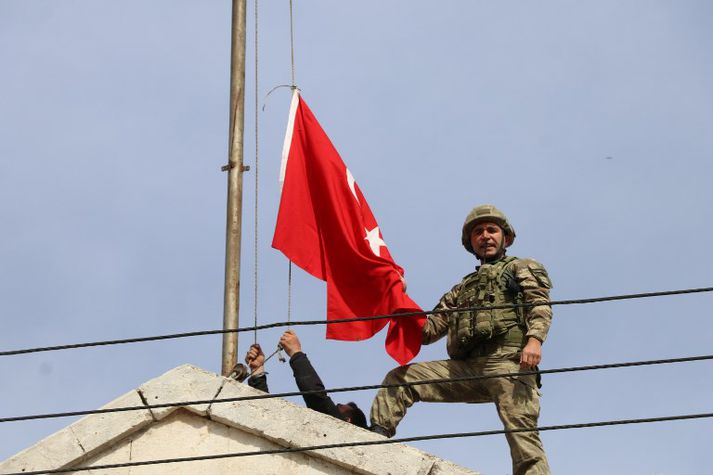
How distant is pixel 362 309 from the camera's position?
479 inches

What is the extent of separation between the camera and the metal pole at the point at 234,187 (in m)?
11.3

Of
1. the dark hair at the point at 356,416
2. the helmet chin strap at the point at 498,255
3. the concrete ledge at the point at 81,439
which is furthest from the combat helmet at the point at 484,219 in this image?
the concrete ledge at the point at 81,439

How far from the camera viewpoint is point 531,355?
10.5m

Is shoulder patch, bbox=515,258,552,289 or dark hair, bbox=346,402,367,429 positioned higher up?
shoulder patch, bbox=515,258,552,289

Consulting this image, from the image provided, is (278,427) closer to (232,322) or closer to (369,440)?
(369,440)

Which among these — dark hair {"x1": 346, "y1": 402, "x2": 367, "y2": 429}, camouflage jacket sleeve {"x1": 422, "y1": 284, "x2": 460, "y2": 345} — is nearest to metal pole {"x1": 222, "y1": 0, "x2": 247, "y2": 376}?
dark hair {"x1": 346, "y1": 402, "x2": 367, "y2": 429}

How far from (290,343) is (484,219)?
1.75 meters

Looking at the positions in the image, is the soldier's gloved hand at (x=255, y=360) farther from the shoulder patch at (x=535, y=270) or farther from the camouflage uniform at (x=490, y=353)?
the shoulder patch at (x=535, y=270)

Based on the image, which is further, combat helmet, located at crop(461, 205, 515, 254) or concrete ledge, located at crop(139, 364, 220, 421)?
combat helmet, located at crop(461, 205, 515, 254)

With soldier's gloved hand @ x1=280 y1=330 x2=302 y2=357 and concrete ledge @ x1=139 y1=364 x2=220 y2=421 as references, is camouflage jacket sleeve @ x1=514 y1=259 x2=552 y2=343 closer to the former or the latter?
soldier's gloved hand @ x1=280 y1=330 x2=302 y2=357

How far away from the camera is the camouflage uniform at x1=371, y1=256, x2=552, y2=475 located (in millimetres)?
10734

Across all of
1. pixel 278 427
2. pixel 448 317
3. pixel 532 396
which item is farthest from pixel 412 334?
pixel 278 427

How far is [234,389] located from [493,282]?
2162 millimetres

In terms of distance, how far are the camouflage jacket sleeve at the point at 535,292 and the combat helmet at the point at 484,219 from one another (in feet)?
1.59
